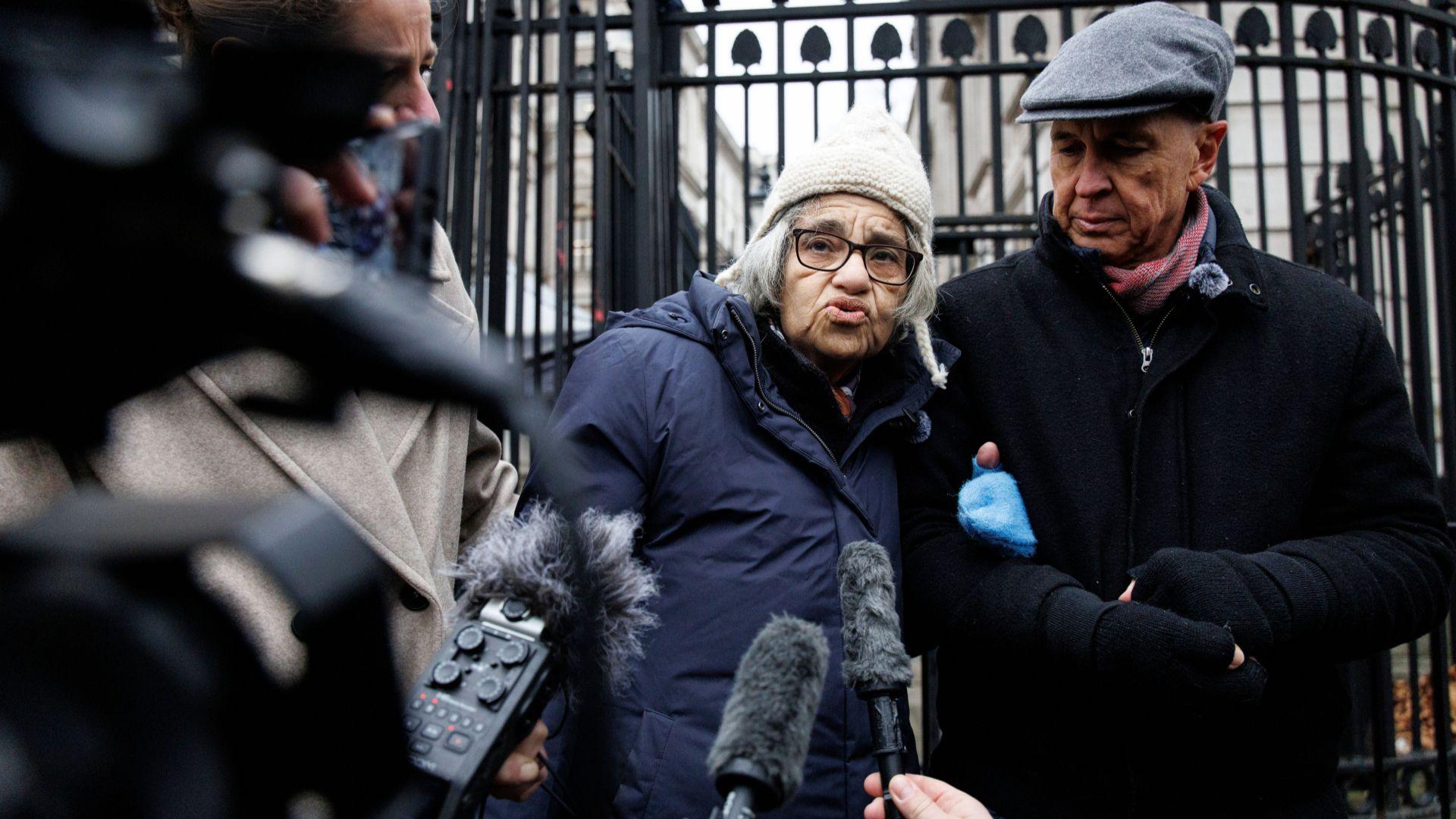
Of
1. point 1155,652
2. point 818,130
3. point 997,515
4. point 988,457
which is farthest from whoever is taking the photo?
point 818,130

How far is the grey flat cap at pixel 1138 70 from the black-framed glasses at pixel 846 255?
1.37ft

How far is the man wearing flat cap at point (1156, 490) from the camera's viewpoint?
1854mm

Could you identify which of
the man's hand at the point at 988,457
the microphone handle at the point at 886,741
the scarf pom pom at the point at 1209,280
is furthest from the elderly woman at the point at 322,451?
the scarf pom pom at the point at 1209,280

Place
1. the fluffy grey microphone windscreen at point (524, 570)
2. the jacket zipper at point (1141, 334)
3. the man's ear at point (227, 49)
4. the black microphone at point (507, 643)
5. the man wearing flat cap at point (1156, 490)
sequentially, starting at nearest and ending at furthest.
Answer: the man's ear at point (227, 49), the black microphone at point (507, 643), the fluffy grey microphone windscreen at point (524, 570), the man wearing flat cap at point (1156, 490), the jacket zipper at point (1141, 334)

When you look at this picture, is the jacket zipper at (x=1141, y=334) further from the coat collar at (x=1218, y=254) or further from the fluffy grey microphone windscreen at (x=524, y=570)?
the fluffy grey microphone windscreen at (x=524, y=570)

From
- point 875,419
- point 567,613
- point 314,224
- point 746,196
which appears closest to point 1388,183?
point 746,196

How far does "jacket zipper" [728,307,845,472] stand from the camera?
81.4 inches

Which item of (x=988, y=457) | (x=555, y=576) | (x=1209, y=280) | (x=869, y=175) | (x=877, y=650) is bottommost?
(x=877, y=650)

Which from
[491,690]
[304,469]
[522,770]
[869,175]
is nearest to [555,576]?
[491,690]

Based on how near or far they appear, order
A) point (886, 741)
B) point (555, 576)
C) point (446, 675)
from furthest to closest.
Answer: point (886, 741)
point (446, 675)
point (555, 576)

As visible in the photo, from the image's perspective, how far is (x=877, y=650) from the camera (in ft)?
4.66

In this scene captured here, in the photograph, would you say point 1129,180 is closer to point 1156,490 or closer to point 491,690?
point 1156,490

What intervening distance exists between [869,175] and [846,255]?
19cm

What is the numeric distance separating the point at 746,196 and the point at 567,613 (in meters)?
3.32
